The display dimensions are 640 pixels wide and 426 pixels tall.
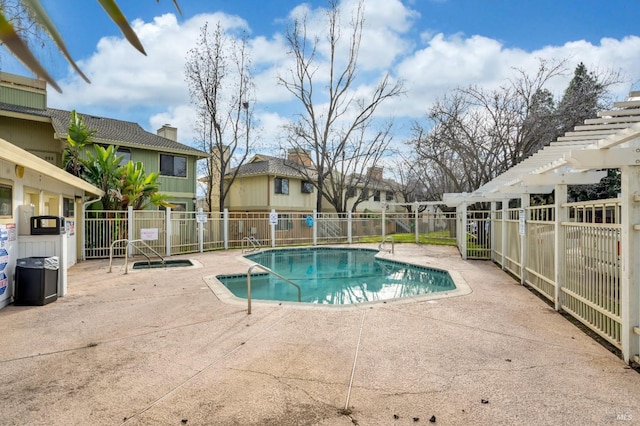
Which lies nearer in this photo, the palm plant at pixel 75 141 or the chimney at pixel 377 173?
the palm plant at pixel 75 141

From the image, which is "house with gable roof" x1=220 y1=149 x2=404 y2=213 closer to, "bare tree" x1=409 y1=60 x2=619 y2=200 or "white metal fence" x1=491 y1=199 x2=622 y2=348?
"bare tree" x1=409 y1=60 x2=619 y2=200

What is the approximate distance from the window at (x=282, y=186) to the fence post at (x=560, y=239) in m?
22.1

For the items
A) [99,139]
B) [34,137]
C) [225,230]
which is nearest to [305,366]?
[225,230]

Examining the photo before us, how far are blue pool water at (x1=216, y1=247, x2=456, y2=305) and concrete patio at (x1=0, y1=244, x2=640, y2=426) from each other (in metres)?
2.83

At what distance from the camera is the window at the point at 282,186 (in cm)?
2736

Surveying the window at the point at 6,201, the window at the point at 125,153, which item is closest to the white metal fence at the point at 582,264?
the window at the point at 6,201

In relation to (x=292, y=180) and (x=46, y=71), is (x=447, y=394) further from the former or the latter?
(x=292, y=180)

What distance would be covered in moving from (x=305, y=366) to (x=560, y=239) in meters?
4.90

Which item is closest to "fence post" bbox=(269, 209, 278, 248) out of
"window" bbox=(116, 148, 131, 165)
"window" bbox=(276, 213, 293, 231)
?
"window" bbox=(276, 213, 293, 231)

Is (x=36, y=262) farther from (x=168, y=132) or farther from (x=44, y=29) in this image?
(x=168, y=132)

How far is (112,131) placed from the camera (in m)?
20.0

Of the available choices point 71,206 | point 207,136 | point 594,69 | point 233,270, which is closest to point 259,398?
point 233,270

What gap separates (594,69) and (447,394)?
67.0 feet

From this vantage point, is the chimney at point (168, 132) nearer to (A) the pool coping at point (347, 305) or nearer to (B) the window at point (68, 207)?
(B) the window at point (68, 207)
